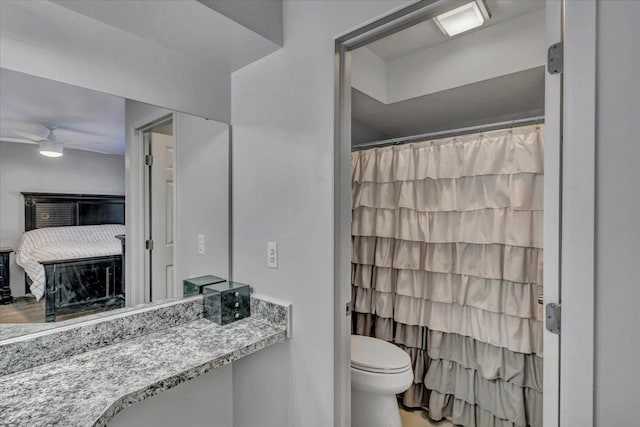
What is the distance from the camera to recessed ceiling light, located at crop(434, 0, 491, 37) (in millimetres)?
1603

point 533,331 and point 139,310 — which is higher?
point 139,310

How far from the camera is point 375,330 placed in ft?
7.91

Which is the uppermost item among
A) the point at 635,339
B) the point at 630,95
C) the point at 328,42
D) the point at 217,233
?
the point at 328,42

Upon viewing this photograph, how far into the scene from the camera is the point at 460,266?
6.45 feet

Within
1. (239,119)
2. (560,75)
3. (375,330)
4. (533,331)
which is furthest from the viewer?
(375,330)

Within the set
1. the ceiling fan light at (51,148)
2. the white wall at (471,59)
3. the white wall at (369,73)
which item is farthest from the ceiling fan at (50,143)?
the white wall at (471,59)

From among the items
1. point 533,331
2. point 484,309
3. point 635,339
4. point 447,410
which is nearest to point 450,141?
point 484,309

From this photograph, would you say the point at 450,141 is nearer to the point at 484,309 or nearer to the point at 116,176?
the point at 484,309

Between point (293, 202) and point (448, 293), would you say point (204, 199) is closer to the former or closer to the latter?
point (293, 202)

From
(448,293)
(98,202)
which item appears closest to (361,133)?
(448,293)

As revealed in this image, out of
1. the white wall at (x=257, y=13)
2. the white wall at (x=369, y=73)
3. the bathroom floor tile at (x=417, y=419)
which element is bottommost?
the bathroom floor tile at (x=417, y=419)

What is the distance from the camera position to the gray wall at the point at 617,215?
70cm

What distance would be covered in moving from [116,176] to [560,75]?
5.34ft

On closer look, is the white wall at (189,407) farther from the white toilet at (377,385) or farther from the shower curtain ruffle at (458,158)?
the shower curtain ruffle at (458,158)
